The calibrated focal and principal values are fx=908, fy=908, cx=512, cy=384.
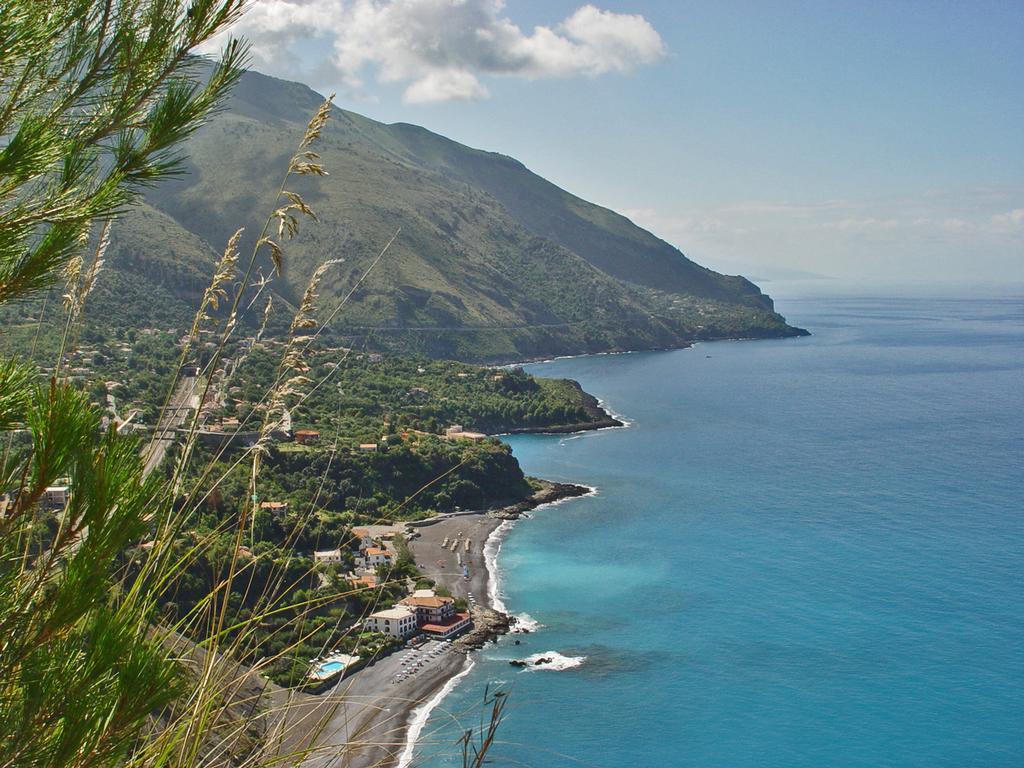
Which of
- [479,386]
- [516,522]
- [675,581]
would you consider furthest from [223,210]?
[675,581]

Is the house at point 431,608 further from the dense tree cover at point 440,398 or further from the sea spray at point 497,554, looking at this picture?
the dense tree cover at point 440,398

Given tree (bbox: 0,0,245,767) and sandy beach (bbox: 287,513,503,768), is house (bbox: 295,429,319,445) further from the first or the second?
tree (bbox: 0,0,245,767)

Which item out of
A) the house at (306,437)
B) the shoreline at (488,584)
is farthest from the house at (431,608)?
→ the house at (306,437)

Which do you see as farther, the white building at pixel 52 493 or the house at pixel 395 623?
the house at pixel 395 623

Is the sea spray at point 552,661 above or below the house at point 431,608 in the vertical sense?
below

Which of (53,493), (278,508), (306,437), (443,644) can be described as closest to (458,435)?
(306,437)

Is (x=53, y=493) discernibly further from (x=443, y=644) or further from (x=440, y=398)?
(x=440, y=398)

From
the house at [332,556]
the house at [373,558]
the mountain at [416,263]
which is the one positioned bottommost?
the house at [373,558]

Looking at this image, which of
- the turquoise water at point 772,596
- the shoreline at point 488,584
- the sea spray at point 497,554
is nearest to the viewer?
the turquoise water at point 772,596
